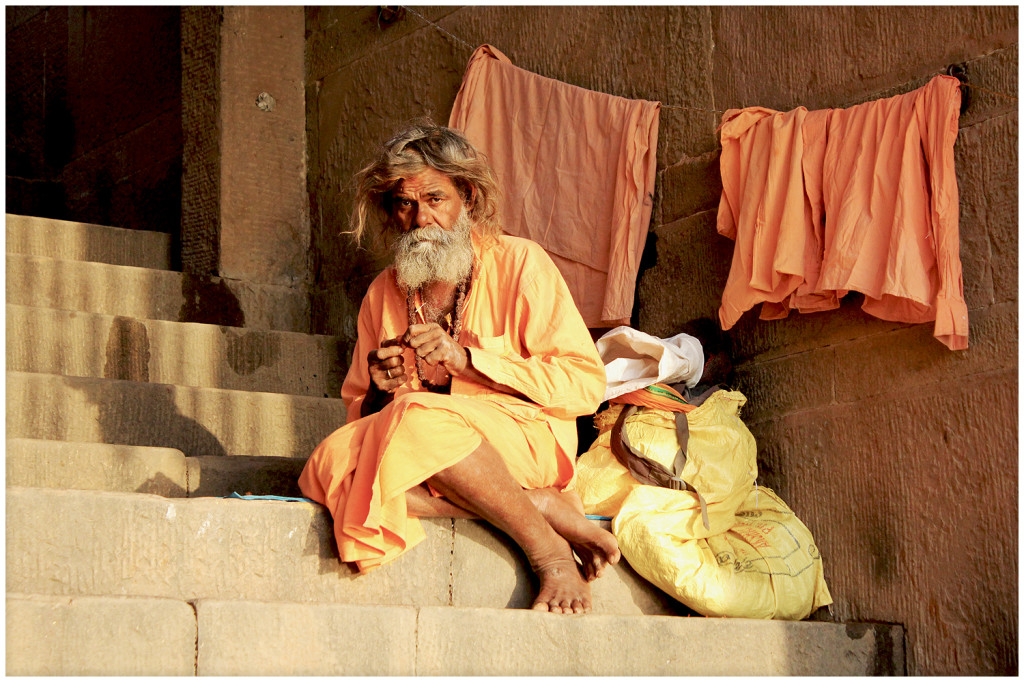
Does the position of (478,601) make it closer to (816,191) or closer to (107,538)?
(107,538)

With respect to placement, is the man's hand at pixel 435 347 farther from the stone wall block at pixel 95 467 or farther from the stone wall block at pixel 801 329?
the stone wall block at pixel 801 329

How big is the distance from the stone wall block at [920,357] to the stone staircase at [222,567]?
85 centimetres

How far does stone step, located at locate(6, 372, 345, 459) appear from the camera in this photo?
415 cm

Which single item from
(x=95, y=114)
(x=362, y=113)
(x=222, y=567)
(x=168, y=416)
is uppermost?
(x=95, y=114)

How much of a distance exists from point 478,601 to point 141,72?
5136 millimetres

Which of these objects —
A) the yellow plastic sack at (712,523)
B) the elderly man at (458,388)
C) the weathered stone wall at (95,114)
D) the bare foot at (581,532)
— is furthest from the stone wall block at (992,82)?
the weathered stone wall at (95,114)

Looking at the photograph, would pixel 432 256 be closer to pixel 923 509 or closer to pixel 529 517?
pixel 529 517

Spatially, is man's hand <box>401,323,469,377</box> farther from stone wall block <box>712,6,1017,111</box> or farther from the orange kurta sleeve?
stone wall block <box>712,6,1017,111</box>

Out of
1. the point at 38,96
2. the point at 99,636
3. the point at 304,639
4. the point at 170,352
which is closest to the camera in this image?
the point at 99,636

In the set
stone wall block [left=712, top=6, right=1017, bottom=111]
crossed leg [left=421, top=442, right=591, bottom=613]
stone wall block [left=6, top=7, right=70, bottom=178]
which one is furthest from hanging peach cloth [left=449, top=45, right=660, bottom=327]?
stone wall block [left=6, top=7, right=70, bottom=178]

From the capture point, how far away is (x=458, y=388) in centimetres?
379

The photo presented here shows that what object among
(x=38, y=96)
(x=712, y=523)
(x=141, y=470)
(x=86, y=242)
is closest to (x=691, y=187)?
(x=712, y=523)

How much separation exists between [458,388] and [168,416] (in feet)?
4.36

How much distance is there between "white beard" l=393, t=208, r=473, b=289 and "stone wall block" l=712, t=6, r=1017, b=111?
1.46 meters
